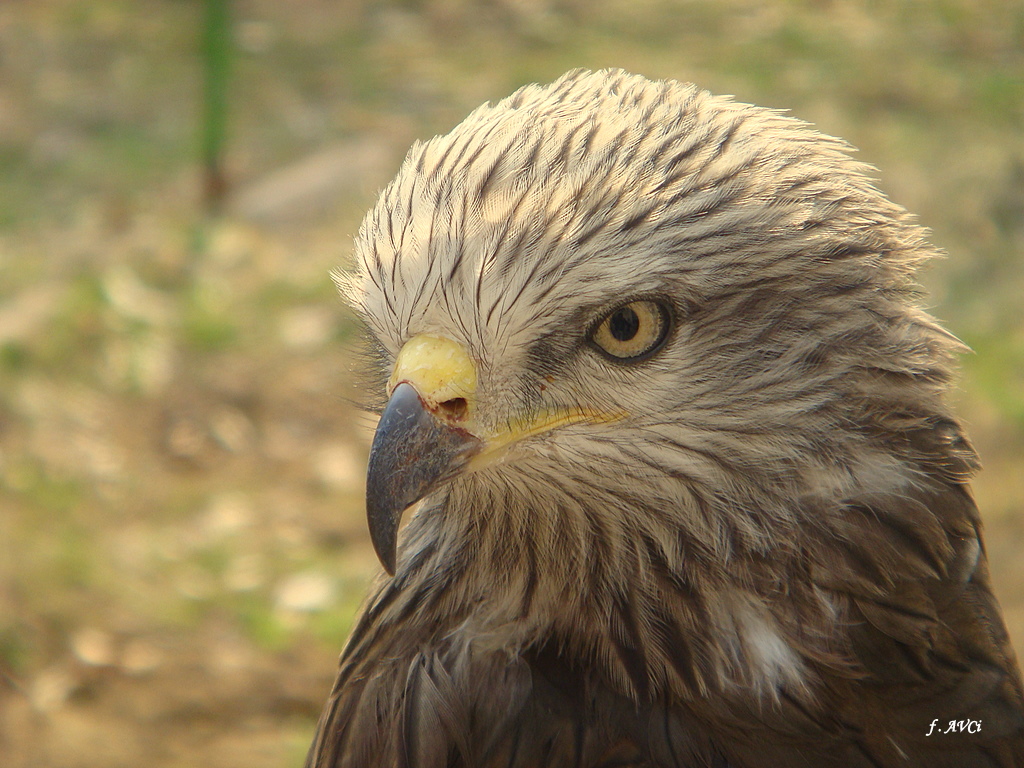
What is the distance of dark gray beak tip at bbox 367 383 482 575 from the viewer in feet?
6.71

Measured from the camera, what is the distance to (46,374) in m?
5.61

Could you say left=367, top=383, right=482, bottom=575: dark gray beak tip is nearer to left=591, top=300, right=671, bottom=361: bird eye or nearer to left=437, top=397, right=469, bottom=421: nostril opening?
left=437, top=397, right=469, bottom=421: nostril opening

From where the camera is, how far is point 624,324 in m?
2.14

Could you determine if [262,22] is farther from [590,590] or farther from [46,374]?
[590,590]

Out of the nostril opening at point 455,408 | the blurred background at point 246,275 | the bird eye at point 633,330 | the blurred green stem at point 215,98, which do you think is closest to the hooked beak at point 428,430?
the nostril opening at point 455,408

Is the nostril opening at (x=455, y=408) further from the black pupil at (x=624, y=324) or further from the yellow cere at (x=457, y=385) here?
the black pupil at (x=624, y=324)
